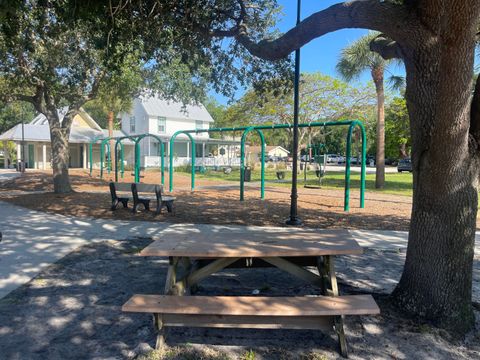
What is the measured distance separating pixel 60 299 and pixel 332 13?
162 inches

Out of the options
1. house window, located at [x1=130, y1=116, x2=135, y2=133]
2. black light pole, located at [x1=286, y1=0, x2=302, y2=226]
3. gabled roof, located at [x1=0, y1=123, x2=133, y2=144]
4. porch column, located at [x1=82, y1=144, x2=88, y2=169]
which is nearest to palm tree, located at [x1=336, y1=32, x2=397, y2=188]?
black light pole, located at [x1=286, y1=0, x2=302, y2=226]

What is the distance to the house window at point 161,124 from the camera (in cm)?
3809

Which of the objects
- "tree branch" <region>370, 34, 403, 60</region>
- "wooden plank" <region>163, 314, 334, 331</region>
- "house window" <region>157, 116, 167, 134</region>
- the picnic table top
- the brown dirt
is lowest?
the brown dirt

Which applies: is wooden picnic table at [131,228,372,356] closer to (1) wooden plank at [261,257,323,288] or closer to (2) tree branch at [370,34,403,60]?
(1) wooden plank at [261,257,323,288]

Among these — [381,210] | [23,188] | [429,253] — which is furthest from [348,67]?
[429,253]

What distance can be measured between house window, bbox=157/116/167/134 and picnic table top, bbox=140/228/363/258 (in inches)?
1376

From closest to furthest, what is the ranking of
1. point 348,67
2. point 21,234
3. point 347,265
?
point 347,265 < point 21,234 < point 348,67

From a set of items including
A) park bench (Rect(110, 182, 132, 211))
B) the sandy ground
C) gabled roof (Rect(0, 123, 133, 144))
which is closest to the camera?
the sandy ground

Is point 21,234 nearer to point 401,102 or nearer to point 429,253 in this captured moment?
point 429,253

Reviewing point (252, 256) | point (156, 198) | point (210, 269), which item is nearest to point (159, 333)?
point (210, 269)

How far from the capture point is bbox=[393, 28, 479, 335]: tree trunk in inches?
138

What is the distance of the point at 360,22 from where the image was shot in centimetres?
400

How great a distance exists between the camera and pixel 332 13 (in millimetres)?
4152

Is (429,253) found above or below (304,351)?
above
